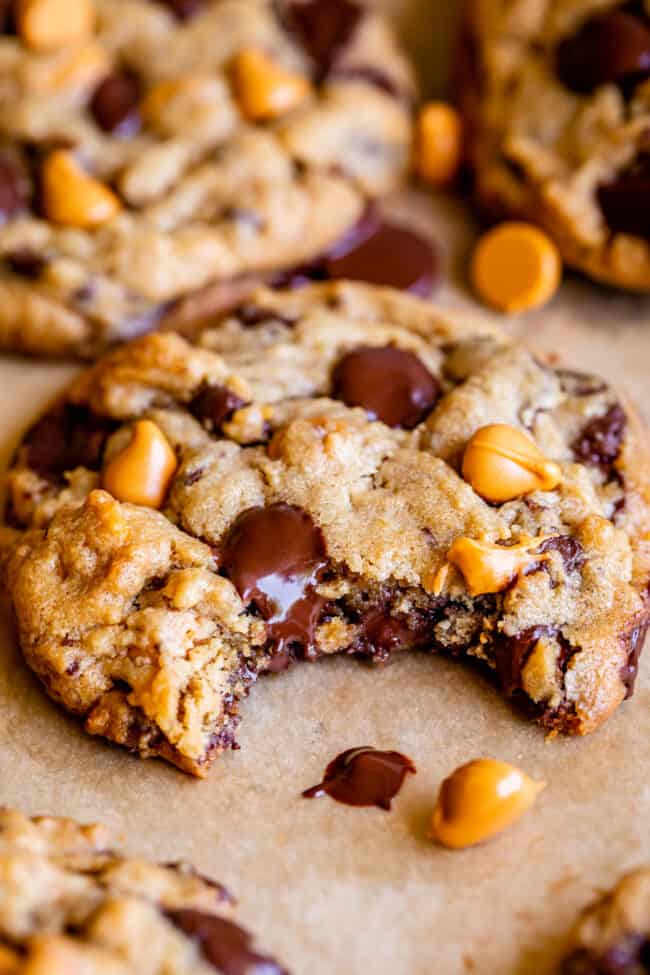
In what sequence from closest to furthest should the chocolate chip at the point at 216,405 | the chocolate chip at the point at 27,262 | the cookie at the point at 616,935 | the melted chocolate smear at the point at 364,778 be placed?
the cookie at the point at 616,935 → the melted chocolate smear at the point at 364,778 → the chocolate chip at the point at 216,405 → the chocolate chip at the point at 27,262

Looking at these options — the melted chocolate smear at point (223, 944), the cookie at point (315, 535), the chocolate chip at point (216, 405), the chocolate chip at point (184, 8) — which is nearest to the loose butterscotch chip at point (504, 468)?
the cookie at point (315, 535)

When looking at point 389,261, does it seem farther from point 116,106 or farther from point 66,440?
point 66,440

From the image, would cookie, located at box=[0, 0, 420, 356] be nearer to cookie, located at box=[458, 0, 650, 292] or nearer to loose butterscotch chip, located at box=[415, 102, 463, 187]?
loose butterscotch chip, located at box=[415, 102, 463, 187]

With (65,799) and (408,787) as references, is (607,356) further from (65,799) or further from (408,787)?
(65,799)

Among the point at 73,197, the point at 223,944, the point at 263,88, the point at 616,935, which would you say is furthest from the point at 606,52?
the point at 223,944

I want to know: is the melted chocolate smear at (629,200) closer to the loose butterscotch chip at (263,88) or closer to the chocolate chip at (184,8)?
the loose butterscotch chip at (263,88)

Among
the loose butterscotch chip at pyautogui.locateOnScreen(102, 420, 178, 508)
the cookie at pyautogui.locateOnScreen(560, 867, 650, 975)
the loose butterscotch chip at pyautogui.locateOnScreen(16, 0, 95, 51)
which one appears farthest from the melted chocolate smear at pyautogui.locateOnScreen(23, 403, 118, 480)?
the cookie at pyautogui.locateOnScreen(560, 867, 650, 975)

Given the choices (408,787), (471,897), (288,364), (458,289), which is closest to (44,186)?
(288,364)
